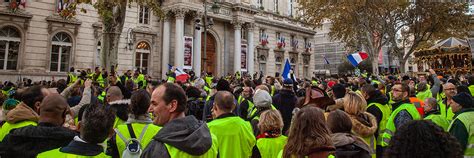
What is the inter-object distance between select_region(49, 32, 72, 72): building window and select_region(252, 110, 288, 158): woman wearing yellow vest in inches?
842

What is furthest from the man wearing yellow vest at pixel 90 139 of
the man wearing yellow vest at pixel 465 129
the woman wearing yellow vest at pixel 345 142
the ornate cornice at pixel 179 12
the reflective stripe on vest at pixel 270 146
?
the ornate cornice at pixel 179 12

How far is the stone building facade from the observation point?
2027 cm

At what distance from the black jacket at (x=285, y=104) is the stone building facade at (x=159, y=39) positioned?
13.8m

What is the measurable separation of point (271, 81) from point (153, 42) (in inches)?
605

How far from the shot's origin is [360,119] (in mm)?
4469

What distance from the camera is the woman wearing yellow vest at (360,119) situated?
14.3 ft

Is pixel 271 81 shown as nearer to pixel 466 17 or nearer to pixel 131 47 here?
pixel 131 47

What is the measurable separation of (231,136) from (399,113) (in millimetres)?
2923

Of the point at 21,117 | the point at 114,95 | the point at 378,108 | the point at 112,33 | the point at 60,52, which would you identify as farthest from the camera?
the point at 60,52

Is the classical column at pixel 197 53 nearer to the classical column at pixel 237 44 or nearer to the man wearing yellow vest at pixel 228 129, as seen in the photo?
the classical column at pixel 237 44

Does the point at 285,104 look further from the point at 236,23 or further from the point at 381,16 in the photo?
the point at 236,23

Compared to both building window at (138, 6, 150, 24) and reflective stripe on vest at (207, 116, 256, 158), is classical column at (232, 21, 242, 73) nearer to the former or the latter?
building window at (138, 6, 150, 24)

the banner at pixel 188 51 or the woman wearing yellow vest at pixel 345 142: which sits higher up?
the banner at pixel 188 51

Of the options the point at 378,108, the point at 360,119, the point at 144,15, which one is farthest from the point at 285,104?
the point at 144,15
